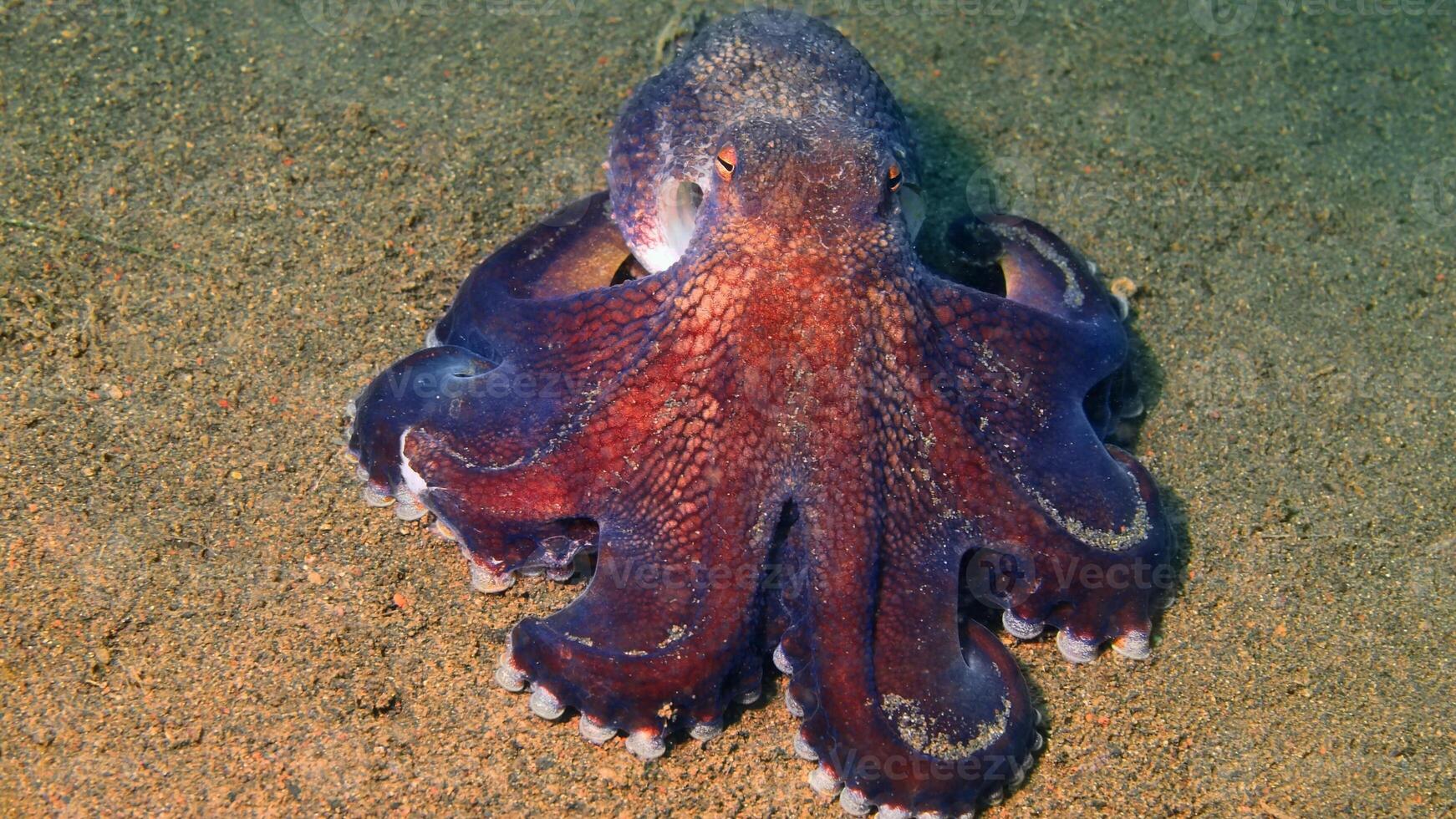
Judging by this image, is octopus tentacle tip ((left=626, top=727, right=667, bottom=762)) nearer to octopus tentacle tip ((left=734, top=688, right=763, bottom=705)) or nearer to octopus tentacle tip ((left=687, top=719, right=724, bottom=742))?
octopus tentacle tip ((left=687, top=719, right=724, bottom=742))

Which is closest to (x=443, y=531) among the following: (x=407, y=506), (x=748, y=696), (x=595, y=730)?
(x=407, y=506)

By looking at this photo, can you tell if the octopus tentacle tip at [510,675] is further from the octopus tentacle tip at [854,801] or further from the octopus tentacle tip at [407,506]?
the octopus tentacle tip at [854,801]

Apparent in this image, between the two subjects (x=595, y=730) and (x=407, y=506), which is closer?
(x=595, y=730)

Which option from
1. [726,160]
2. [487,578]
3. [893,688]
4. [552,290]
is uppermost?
[726,160]

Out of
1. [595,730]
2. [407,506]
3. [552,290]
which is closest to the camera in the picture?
[595,730]

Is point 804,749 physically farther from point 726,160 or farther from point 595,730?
point 726,160

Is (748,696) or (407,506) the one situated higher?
(407,506)

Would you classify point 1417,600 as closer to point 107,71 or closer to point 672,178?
point 672,178

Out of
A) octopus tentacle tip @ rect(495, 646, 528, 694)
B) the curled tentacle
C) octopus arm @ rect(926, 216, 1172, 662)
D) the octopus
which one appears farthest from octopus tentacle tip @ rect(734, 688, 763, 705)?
octopus arm @ rect(926, 216, 1172, 662)
